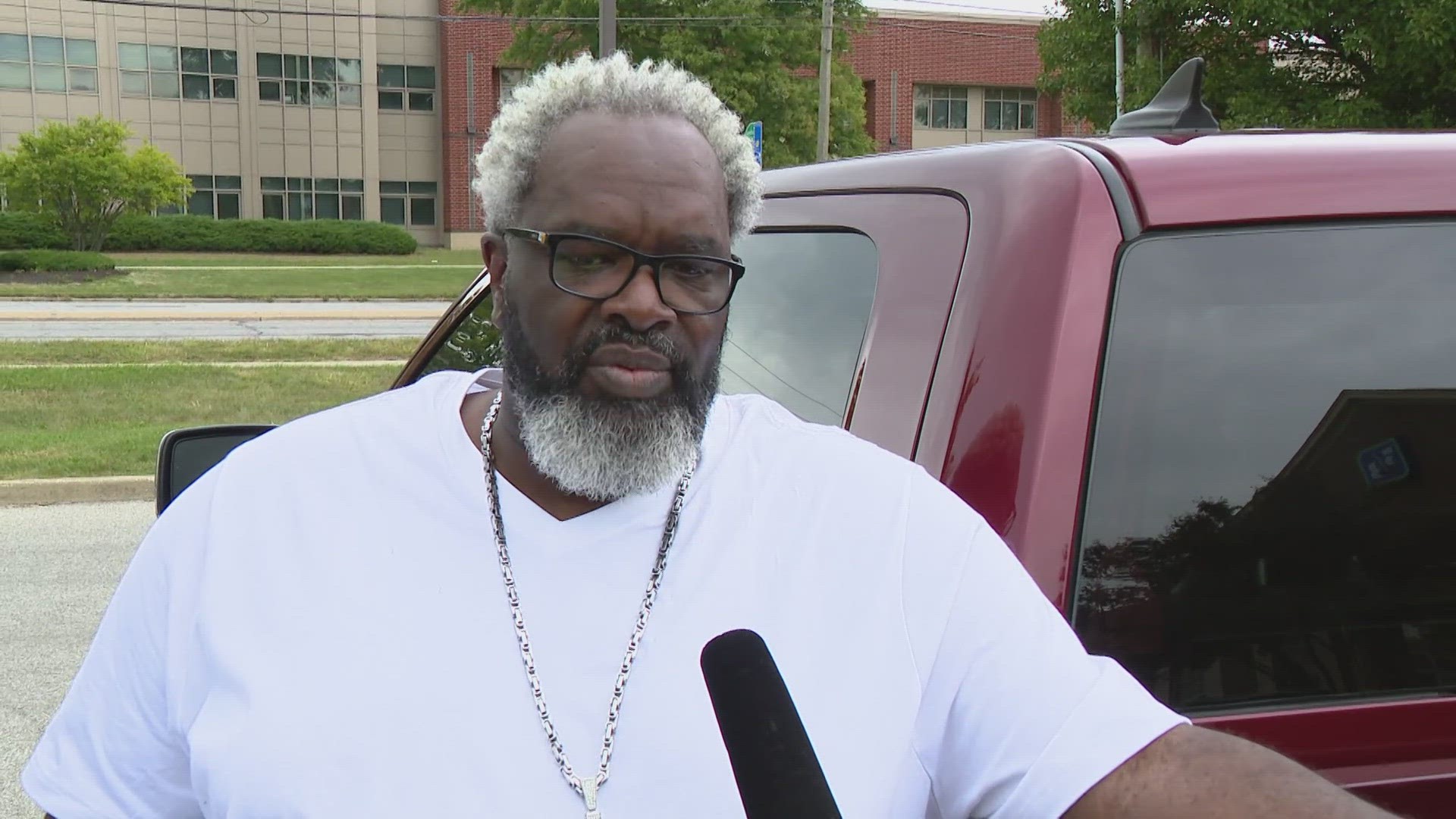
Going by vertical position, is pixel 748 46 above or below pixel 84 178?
above

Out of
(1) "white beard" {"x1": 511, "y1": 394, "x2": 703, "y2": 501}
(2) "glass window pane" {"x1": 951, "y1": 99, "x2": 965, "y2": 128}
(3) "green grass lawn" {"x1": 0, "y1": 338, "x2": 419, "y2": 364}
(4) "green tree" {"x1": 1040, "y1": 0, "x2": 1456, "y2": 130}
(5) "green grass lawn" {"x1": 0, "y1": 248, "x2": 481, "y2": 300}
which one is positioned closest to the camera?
(1) "white beard" {"x1": 511, "y1": 394, "x2": 703, "y2": 501}

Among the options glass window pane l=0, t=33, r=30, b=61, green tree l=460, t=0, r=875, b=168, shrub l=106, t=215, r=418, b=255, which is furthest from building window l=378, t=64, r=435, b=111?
green tree l=460, t=0, r=875, b=168

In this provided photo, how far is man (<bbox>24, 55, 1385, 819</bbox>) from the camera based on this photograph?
1.40 meters

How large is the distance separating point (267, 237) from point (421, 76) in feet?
33.5

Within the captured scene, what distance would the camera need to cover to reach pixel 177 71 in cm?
4834

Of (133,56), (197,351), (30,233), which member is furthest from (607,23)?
(133,56)

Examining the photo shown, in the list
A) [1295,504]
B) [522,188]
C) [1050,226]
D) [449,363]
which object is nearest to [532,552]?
[522,188]

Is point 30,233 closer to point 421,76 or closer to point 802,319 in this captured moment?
point 421,76

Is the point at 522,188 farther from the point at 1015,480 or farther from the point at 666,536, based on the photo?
the point at 1015,480

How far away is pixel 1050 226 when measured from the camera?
1.89 meters

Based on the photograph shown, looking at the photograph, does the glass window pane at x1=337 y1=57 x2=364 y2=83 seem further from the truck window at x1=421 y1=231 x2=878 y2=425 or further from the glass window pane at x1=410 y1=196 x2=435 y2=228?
the truck window at x1=421 y1=231 x2=878 y2=425

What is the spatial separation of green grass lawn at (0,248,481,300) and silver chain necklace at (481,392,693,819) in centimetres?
2403

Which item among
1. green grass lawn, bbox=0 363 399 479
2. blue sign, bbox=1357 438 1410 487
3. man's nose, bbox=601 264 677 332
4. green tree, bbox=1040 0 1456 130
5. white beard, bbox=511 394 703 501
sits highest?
green tree, bbox=1040 0 1456 130

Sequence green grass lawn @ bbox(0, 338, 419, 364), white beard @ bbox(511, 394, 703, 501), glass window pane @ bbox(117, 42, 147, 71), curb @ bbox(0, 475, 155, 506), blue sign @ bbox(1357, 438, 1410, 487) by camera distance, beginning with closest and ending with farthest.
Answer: white beard @ bbox(511, 394, 703, 501) < blue sign @ bbox(1357, 438, 1410, 487) < curb @ bbox(0, 475, 155, 506) < green grass lawn @ bbox(0, 338, 419, 364) < glass window pane @ bbox(117, 42, 147, 71)
